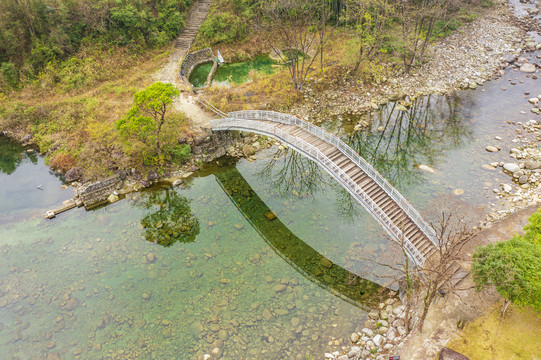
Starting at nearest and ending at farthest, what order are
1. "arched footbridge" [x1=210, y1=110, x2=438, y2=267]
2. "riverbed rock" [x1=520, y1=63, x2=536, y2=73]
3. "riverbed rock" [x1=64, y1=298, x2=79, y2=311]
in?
"arched footbridge" [x1=210, y1=110, x2=438, y2=267] → "riverbed rock" [x1=64, y1=298, x2=79, y2=311] → "riverbed rock" [x1=520, y1=63, x2=536, y2=73]

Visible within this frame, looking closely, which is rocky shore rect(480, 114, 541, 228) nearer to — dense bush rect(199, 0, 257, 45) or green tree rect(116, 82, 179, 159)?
green tree rect(116, 82, 179, 159)

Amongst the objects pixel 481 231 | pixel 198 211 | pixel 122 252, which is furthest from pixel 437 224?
pixel 122 252

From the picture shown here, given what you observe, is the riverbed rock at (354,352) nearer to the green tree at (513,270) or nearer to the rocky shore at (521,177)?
the green tree at (513,270)

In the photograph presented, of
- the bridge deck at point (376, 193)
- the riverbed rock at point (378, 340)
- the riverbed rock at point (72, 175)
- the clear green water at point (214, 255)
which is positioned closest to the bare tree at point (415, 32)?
the clear green water at point (214, 255)

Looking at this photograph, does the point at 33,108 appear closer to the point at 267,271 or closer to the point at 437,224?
the point at 267,271

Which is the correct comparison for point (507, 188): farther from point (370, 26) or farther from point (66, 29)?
point (66, 29)

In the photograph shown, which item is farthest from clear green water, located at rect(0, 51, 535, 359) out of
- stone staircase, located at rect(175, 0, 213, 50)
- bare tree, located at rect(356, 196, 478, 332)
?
stone staircase, located at rect(175, 0, 213, 50)
